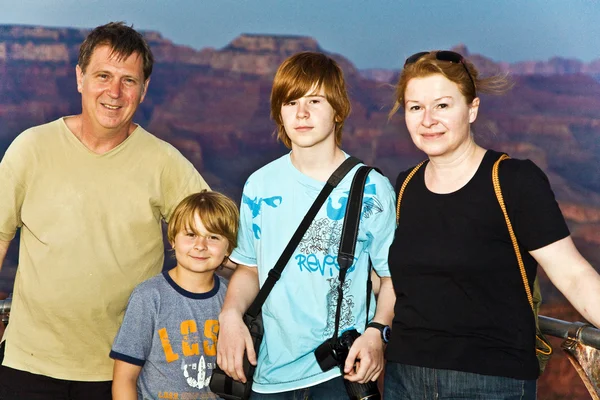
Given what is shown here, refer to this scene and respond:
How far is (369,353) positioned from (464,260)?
0.43 metres

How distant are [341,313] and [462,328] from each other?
43 cm

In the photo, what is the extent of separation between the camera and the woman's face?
2.32 meters

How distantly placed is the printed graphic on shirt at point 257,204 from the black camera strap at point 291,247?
0.14 meters

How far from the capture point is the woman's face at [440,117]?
7.61ft

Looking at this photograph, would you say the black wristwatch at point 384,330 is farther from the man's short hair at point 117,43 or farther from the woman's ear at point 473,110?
the man's short hair at point 117,43

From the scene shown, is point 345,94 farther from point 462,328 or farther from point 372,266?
point 462,328

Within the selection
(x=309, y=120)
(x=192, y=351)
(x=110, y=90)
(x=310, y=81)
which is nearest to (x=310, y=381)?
(x=192, y=351)

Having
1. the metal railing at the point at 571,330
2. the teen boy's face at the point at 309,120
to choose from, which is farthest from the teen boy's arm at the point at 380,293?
the metal railing at the point at 571,330

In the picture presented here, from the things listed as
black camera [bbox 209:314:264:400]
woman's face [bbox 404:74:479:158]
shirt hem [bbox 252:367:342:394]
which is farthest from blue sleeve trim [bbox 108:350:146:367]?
woman's face [bbox 404:74:479:158]

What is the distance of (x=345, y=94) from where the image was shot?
8.72 feet

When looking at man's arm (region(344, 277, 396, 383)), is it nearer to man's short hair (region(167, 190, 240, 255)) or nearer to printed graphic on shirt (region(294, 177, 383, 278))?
printed graphic on shirt (region(294, 177, 383, 278))

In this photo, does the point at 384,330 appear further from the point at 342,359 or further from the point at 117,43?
the point at 117,43

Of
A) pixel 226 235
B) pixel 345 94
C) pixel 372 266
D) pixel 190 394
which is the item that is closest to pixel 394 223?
pixel 372 266

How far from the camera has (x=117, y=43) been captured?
3051 mm
